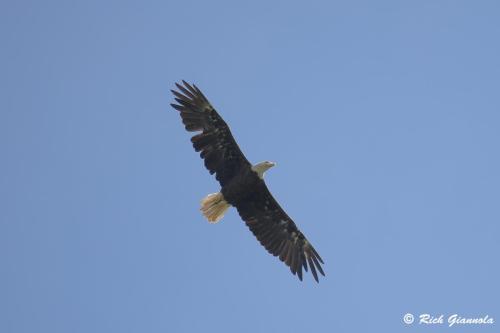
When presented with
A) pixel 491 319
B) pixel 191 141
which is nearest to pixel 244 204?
pixel 191 141

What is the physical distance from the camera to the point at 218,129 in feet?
63.0

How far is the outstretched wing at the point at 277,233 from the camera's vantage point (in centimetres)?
1998

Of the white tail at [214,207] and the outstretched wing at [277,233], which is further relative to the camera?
the outstretched wing at [277,233]

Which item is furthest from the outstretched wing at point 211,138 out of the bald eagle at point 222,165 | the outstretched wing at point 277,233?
the outstretched wing at point 277,233

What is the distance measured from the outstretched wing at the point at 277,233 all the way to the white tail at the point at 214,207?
408mm

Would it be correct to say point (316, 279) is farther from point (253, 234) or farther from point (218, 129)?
point (218, 129)

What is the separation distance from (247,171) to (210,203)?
1.13 meters

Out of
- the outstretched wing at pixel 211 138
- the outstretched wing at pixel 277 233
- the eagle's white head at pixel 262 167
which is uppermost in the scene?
the outstretched wing at pixel 211 138

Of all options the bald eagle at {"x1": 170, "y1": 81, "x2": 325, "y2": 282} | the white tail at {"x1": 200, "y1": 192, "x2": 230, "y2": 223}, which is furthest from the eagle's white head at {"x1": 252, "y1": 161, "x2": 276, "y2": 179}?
the white tail at {"x1": 200, "y1": 192, "x2": 230, "y2": 223}

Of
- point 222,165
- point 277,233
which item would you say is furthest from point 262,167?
point 277,233

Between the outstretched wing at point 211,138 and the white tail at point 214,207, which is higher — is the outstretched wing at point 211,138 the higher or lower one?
the higher one

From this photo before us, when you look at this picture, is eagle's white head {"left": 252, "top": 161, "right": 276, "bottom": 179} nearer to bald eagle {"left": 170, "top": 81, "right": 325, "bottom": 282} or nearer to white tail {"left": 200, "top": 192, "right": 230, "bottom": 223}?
bald eagle {"left": 170, "top": 81, "right": 325, "bottom": 282}

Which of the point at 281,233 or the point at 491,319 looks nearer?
the point at 491,319

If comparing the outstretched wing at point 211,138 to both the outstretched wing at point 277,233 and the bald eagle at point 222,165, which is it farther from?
the outstretched wing at point 277,233
